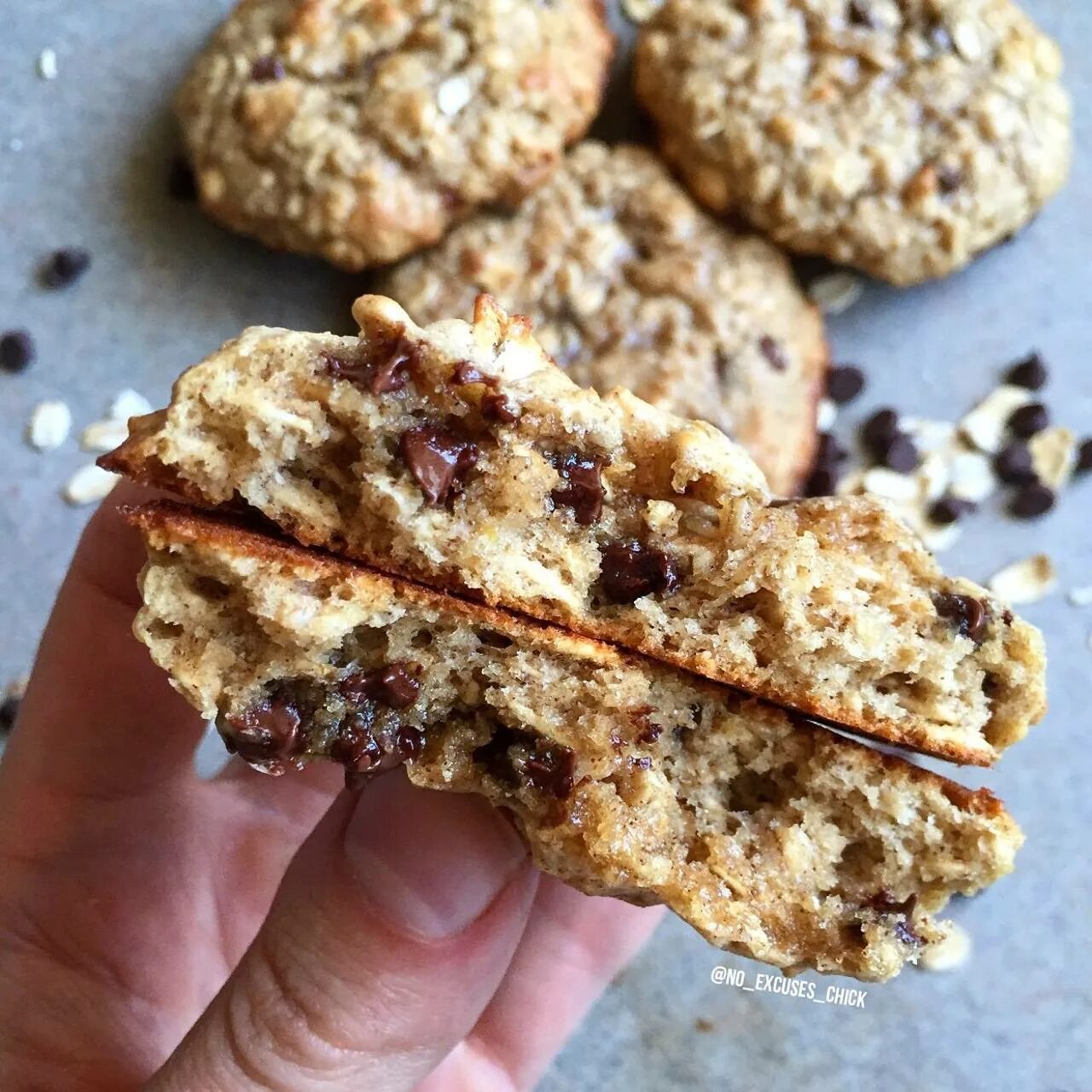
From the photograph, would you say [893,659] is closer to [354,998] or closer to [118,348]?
[354,998]

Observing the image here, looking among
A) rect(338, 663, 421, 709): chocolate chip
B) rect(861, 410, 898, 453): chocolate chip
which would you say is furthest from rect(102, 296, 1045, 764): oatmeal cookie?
rect(861, 410, 898, 453): chocolate chip

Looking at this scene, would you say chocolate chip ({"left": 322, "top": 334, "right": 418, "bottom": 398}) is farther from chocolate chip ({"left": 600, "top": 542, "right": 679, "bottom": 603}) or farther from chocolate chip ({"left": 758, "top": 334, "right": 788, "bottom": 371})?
chocolate chip ({"left": 758, "top": 334, "right": 788, "bottom": 371})

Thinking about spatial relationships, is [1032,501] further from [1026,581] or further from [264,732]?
[264,732]

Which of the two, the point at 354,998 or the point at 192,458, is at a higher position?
the point at 192,458

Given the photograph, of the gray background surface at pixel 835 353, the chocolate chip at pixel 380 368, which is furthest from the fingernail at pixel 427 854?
the gray background surface at pixel 835 353

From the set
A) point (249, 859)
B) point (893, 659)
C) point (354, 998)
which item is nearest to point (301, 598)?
point (354, 998)

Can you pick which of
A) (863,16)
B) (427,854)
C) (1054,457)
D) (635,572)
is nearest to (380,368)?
(635,572)
